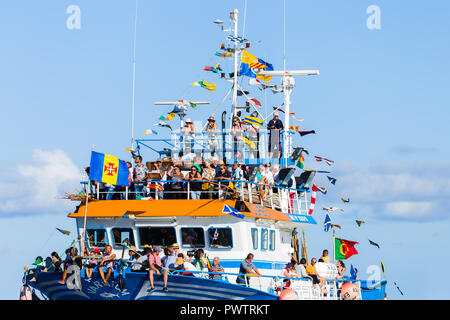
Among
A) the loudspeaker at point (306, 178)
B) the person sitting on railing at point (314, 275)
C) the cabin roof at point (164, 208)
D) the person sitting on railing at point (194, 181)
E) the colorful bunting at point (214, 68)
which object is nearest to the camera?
the cabin roof at point (164, 208)

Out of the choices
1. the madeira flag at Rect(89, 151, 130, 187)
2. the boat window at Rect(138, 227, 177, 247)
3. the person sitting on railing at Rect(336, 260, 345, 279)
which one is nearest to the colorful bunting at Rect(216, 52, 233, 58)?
the madeira flag at Rect(89, 151, 130, 187)

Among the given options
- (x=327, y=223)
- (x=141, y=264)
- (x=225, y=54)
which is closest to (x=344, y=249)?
(x=327, y=223)

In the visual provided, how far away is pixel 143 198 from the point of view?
3353 cm

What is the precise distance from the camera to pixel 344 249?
37906mm

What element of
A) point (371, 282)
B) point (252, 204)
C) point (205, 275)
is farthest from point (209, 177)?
point (371, 282)

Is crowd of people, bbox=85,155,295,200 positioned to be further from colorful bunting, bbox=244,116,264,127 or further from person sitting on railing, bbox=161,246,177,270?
person sitting on railing, bbox=161,246,177,270

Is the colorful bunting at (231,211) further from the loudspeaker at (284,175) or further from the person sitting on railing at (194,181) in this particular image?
the loudspeaker at (284,175)

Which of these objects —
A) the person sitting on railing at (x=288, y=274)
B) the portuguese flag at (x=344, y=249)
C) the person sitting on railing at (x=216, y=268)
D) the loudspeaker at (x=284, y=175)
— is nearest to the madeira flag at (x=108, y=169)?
the person sitting on railing at (x=216, y=268)

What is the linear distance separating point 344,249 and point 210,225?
773 centimetres

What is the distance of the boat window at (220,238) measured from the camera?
3209cm

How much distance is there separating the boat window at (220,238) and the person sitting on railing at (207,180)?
4.20 feet

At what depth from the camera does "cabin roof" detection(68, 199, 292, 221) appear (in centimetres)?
3200

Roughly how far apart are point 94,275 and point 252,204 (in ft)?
19.8
